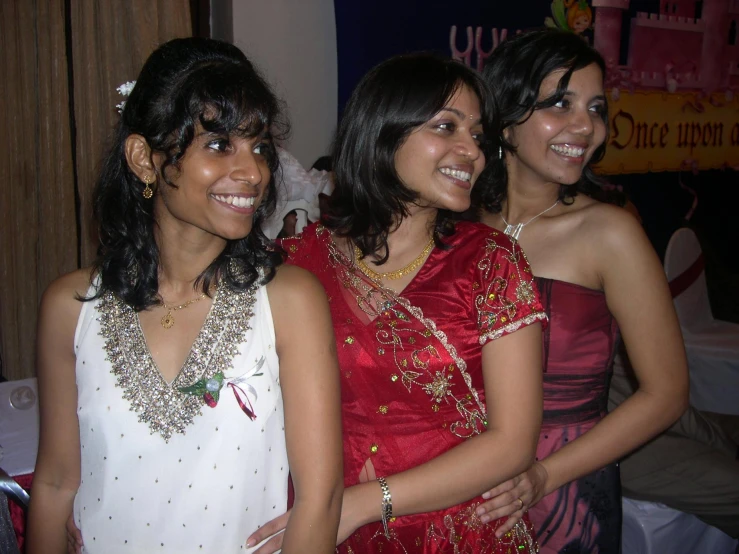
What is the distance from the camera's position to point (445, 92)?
1.32 metres

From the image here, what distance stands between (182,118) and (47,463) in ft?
2.23

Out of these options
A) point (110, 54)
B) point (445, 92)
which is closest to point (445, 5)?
point (110, 54)

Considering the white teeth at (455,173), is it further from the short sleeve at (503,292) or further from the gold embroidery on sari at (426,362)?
the gold embroidery on sari at (426,362)

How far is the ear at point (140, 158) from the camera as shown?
118 cm

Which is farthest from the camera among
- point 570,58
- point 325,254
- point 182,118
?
point 570,58

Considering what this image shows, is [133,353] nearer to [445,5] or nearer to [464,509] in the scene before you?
[464,509]

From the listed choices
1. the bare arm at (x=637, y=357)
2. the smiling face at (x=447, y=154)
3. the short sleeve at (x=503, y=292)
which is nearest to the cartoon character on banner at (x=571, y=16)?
the bare arm at (x=637, y=357)

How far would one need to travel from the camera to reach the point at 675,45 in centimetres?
483

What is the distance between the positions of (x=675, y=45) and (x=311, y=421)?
4.79m

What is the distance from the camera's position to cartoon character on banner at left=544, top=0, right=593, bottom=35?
13.4 ft

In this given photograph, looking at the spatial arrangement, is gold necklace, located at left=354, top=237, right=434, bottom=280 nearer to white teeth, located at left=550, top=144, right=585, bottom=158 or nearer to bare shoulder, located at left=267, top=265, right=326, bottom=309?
bare shoulder, located at left=267, top=265, right=326, bottom=309

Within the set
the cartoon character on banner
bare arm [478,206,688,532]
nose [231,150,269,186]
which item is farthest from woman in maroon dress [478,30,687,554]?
the cartoon character on banner

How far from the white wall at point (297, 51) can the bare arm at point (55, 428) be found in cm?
198

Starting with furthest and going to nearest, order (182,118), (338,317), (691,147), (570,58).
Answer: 1. (691,147)
2. (570,58)
3. (338,317)
4. (182,118)
